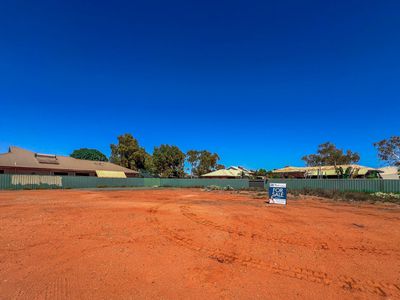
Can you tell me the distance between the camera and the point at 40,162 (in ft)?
123

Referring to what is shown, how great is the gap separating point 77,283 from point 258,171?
5012 cm

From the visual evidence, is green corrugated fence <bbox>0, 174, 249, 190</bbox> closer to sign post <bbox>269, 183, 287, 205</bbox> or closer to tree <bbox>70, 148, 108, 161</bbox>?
sign post <bbox>269, 183, 287, 205</bbox>

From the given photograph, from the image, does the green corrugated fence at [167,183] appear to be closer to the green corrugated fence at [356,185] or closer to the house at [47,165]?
the green corrugated fence at [356,185]

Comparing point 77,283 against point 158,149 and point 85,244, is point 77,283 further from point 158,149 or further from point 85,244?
point 158,149

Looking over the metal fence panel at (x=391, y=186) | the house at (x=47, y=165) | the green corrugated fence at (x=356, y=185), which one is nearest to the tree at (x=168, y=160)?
the house at (x=47, y=165)

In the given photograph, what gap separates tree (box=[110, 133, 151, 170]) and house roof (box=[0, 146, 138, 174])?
9.96 m

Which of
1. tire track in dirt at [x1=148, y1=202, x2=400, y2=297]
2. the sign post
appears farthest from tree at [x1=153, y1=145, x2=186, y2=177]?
tire track in dirt at [x1=148, y1=202, x2=400, y2=297]

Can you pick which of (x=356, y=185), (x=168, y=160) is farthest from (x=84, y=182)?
(x=356, y=185)

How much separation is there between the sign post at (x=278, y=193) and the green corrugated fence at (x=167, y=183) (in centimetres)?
1409

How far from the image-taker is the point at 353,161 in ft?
178

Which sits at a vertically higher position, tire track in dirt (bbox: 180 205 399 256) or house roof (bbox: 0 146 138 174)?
house roof (bbox: 0 146 138 174)

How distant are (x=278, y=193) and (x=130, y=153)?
4471 centimetres

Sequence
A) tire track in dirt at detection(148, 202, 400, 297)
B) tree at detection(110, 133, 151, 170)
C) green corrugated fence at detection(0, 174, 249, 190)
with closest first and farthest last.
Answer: tire track in dirt at detection(148, 202, 400, 297), green corrugated fence at detection(0, 174, 249, 190), tree at detection(110, 133, 151, 170)

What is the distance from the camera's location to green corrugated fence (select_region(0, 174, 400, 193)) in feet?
82.1
